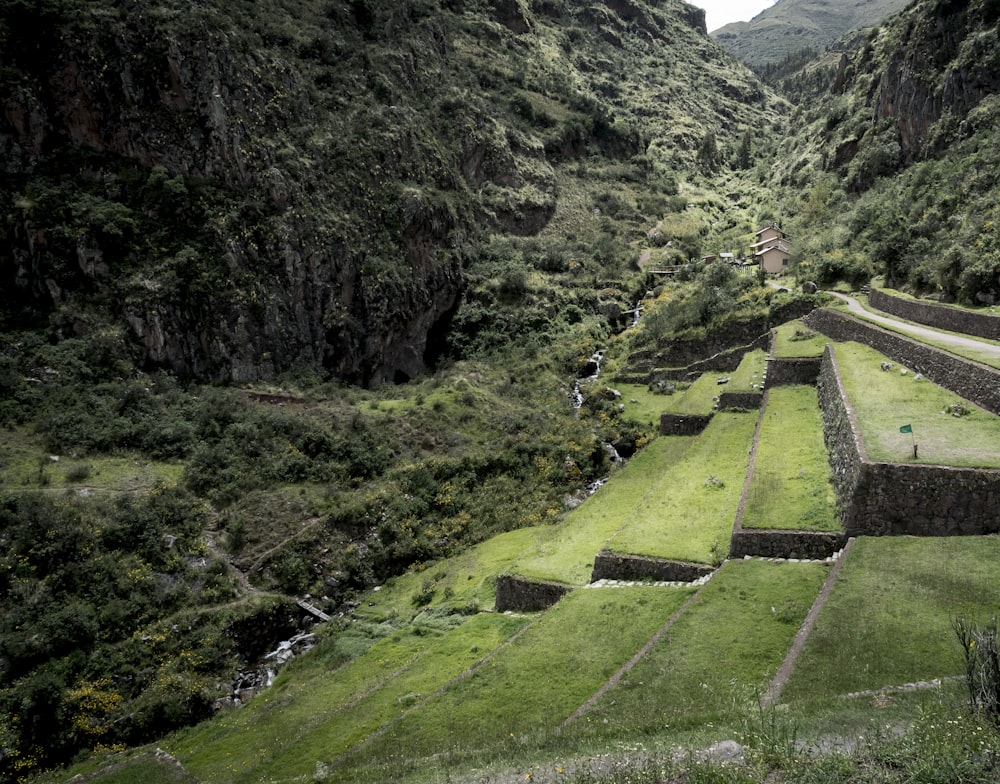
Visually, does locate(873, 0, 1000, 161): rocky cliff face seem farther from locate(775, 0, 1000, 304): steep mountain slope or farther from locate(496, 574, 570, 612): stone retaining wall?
locate(496, 574, 570, 612): stone retaining wall

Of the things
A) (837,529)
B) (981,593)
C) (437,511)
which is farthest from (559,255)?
(981,593)

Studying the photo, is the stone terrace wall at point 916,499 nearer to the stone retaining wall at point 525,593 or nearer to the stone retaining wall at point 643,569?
the stone retaining wall at point 643,569

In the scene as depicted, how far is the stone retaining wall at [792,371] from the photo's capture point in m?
30.3

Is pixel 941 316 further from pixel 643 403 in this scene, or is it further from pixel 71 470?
pixel 71 470

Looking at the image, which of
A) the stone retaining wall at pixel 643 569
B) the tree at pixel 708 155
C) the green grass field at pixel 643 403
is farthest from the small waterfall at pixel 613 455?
the tree at pixel 708 155

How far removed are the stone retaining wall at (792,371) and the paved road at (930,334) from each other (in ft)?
13.0

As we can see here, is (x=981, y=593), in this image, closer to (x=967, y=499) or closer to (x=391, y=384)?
(x=967, y=499)

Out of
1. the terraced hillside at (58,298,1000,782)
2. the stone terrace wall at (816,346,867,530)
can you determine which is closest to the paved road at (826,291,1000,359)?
the terraced hillside at (58,298,1000,782)

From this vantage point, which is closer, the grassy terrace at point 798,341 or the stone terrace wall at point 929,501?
the stone terrace wall at point 929,501

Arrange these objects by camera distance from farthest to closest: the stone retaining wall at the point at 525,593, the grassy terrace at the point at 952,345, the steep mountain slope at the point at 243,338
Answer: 1. the steep mountain slope at the point at 243,338
2. the stone retaining wall at the point at 525,593
3. the grassy terrace at the point at 952,345

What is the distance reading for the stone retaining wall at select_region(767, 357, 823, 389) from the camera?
99.5 feet

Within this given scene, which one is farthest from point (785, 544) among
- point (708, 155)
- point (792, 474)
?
point (708, 155)

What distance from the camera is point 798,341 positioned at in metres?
34.8

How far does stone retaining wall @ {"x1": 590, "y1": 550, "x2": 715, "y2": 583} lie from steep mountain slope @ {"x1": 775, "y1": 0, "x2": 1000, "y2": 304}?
2300 cm
